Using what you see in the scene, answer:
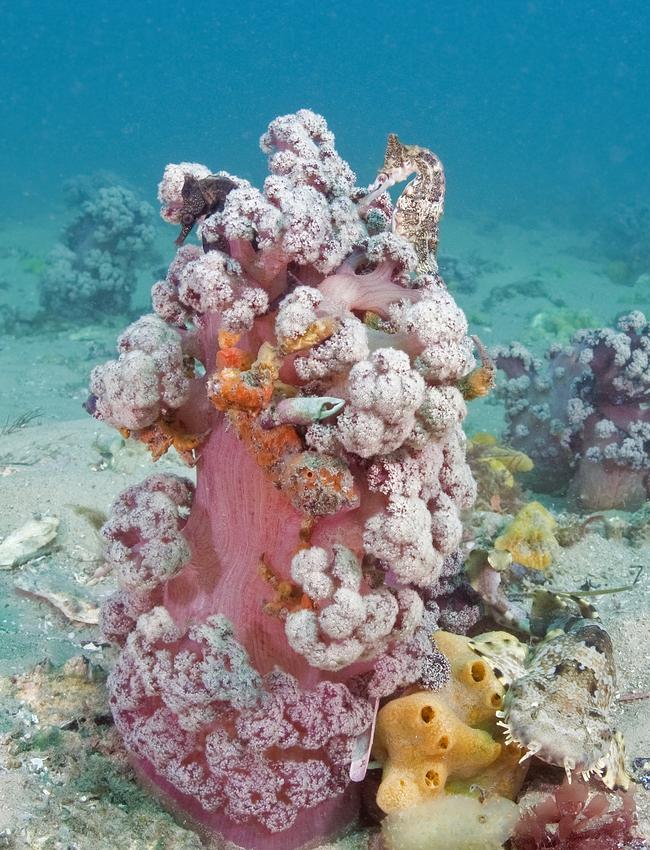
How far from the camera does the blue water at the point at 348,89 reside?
170 feet

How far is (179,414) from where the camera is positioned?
2498mm

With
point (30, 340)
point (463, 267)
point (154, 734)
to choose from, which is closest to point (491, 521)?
point (154, 734)

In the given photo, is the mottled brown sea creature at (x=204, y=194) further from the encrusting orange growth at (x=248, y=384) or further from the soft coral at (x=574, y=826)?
the soft coral at (x=574, y=826)

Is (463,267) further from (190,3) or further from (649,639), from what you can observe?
(190,3)

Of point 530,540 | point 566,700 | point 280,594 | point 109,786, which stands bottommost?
point 109,786

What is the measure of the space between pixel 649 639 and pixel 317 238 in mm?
2924

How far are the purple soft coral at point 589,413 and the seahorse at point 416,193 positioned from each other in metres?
3.83

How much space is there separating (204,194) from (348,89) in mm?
97733

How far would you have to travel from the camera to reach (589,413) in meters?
6.27

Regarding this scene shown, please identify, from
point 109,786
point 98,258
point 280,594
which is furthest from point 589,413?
point 98,258

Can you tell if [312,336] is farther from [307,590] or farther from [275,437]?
[307,590]

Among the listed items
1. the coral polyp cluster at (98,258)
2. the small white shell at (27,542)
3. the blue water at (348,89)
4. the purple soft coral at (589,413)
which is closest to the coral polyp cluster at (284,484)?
the small white shell at (27,542)

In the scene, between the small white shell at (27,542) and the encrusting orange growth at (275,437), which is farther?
the small white shell at (27,542)

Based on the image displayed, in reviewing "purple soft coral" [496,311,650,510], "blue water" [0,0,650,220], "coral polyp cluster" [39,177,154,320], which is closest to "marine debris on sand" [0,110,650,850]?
"purple soft coral" [496,311,650,510]
